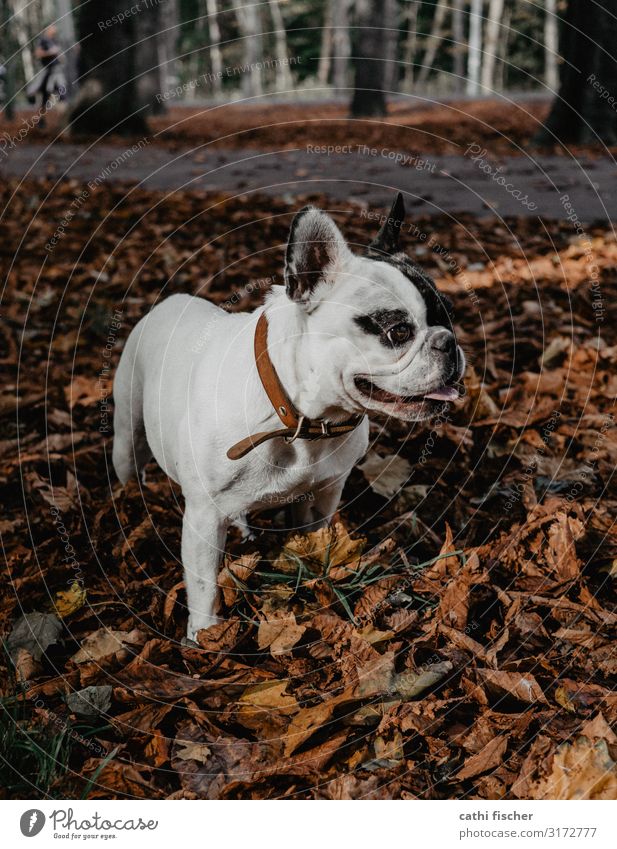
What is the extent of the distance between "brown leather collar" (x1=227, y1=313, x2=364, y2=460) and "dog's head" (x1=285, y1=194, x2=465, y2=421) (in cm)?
16

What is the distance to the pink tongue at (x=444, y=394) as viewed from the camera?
2.82 metres

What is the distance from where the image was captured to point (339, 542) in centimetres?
342

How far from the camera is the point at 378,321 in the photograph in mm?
2682

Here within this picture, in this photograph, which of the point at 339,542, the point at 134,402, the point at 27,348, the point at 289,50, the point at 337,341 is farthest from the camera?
the point at 289,50

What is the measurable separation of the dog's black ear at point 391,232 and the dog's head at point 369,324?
289mm

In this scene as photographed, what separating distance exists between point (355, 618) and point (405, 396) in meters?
0.99

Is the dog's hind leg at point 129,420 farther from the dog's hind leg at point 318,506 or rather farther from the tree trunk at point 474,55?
the tree trunk at point 474,55

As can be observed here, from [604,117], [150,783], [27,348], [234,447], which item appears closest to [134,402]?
[234,447]

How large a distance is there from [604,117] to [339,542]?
12436 mm

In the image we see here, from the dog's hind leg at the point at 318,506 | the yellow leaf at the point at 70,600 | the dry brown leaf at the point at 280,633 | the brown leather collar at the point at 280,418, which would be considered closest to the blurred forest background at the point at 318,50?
the brown leather collar at the point at 280,418

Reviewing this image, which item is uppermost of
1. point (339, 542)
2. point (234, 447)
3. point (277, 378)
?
point (277, 378)

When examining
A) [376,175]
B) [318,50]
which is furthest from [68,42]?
[318,50]

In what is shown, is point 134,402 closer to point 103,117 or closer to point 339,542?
point 339,542

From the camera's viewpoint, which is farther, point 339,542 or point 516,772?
point 339,542
